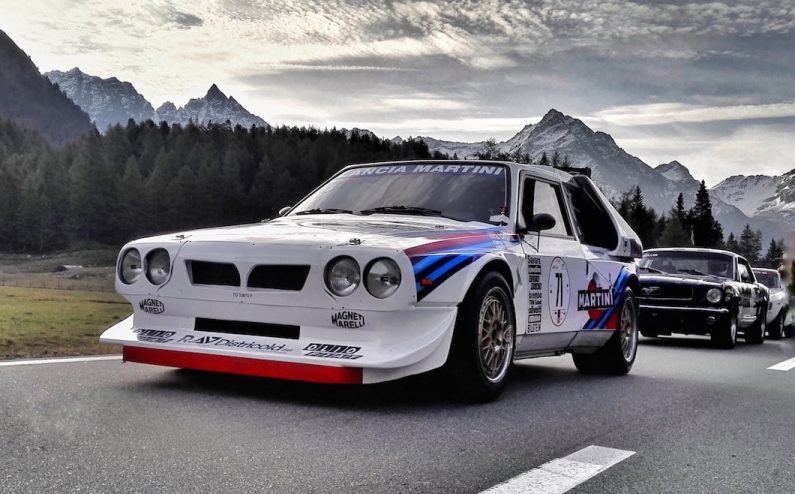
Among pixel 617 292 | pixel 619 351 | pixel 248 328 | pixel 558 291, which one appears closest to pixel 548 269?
pixel 558 291

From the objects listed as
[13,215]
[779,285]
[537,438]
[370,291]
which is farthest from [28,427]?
[13,215]

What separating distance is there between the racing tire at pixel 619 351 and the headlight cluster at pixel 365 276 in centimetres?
341

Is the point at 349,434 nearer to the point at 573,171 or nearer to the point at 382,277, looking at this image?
the point at 382,277

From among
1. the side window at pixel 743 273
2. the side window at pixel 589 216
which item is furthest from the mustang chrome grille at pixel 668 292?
the side window at pixel 589 216

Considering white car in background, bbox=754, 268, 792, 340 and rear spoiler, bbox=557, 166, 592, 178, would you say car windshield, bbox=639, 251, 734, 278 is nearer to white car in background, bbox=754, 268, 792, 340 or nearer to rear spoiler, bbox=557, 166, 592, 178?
white car in background, bbox=754, 268, 792, 340

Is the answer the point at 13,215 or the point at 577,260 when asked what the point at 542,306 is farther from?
the point at 13,215

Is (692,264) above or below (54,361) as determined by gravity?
above

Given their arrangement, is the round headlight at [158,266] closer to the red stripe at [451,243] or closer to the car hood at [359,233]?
the car hood at [359,233]

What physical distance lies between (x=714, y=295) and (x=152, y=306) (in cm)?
993

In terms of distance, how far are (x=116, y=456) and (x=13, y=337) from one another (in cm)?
796

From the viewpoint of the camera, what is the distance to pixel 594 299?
23.9 ft

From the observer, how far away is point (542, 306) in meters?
6.33

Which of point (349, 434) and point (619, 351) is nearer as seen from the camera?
point (349, 434)

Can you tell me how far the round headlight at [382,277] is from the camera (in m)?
4.82
